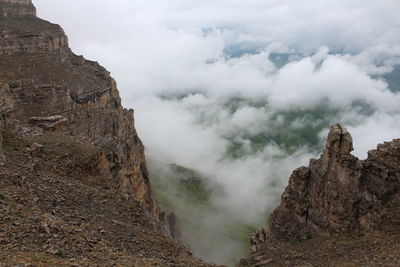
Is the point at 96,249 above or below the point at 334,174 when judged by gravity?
below

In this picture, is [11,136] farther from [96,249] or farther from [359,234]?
[359,234]

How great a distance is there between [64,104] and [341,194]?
52279mm

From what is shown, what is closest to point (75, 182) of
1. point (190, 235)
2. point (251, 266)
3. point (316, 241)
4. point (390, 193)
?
point (251, 266)

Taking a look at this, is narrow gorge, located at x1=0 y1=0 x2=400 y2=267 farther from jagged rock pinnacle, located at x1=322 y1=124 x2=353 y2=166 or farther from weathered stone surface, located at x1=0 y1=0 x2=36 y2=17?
weathered stone surface, located at x1=0 y1=0 x2=36 y2=17

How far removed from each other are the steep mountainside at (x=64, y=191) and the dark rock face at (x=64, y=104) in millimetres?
230

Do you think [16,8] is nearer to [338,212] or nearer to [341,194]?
[341,194]

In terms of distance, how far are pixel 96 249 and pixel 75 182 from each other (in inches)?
522

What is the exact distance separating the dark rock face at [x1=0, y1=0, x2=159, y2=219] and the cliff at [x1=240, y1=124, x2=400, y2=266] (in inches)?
865

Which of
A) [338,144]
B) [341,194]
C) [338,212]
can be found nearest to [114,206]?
[338,212]

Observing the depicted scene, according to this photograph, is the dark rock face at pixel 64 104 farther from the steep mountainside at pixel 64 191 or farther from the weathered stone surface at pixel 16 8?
the steep mountainside at pixel 64 191

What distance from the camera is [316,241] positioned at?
47.8 meters

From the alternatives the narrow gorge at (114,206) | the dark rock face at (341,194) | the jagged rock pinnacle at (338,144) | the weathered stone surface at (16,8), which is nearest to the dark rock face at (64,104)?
the weathered stone surface at (16,8)

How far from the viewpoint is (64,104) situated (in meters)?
75.7

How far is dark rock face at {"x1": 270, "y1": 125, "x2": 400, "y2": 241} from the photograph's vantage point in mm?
46531
